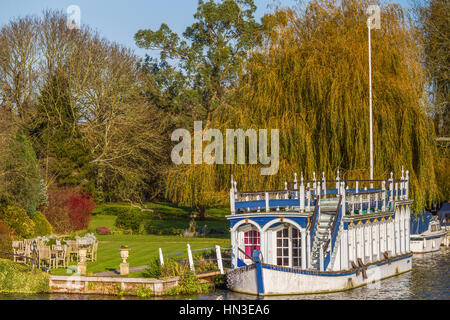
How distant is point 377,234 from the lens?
30.1 meters

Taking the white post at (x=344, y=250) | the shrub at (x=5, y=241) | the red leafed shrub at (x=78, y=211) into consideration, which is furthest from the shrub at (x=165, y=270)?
the red leafed shrub at (x=78, y=211)

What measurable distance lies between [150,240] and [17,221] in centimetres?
763

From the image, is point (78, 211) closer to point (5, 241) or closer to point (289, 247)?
point (5, 241)

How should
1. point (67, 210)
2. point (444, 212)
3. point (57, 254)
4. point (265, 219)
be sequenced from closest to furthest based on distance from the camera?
point (265, 219) < point (57, 254) < point (67, 210) < point (444, 212)

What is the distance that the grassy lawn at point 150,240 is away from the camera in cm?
3102

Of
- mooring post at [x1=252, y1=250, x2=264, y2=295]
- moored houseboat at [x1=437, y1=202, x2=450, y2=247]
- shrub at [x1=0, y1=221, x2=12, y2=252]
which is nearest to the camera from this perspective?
mooring post at [x1=252, y1=250, x2=264, y2=295]

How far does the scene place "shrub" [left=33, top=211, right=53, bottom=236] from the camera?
1662 inches

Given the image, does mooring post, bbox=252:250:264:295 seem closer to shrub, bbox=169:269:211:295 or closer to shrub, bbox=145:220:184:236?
shrub, bbox=169:269:211:295

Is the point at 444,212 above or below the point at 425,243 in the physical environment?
above

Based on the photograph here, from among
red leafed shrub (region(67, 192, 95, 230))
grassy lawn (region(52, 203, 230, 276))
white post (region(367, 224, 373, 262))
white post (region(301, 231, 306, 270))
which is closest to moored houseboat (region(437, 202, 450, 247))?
grassy lawn (region(52, 203, 230, 276))

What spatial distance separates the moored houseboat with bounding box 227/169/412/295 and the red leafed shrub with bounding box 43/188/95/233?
20.7 m

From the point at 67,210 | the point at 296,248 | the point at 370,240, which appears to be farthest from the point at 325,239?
the point at 67,210

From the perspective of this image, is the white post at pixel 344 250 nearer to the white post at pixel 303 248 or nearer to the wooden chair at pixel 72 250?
the white post at pixel 303 248

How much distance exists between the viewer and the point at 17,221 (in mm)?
40219
